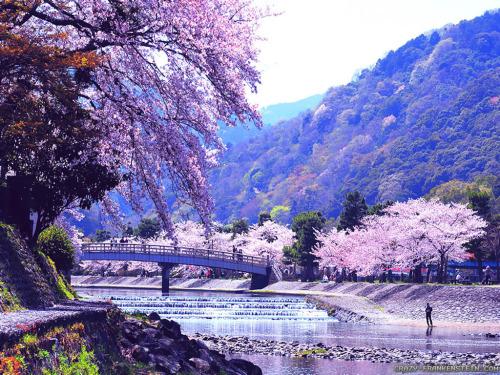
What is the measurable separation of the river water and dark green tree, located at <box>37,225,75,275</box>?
958cm

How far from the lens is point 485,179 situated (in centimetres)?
15038

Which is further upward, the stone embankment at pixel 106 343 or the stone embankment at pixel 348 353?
the stone embankment at pixel 106 343

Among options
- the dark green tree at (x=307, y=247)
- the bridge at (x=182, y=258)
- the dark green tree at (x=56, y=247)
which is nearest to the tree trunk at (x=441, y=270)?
the dark green tree at (x=307, y=247)

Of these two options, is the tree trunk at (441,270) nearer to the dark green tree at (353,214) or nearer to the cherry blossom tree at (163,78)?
the dark green tree at (353,214)

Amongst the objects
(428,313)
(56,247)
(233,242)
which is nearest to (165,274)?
(233,242)

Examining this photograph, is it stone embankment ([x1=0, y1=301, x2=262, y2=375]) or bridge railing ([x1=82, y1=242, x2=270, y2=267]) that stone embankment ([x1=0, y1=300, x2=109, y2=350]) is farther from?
bridge railing ([x1=82, y1=242, x2=270, y2=267])

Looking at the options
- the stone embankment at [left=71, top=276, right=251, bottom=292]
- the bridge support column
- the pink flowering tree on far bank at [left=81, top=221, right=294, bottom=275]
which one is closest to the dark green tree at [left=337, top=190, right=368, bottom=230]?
the stone embankment at [left=71, top=276, right=251, bottom=292]

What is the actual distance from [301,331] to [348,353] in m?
10.3

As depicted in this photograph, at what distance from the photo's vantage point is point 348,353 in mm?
29547

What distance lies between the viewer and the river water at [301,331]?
2691 centimetres

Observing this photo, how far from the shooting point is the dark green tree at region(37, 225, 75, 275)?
23.2m

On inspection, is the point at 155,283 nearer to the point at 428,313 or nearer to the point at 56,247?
the point at 428,313

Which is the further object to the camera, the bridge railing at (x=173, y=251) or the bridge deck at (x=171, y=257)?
the bridge railing at (x=173, y=251)

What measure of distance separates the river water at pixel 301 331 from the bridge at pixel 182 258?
64.8 feet
